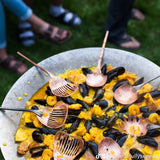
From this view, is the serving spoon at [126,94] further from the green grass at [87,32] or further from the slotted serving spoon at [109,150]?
the green grass at [87,32]

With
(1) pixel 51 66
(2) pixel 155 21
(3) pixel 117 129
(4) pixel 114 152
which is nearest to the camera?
(4) pixel 114 152

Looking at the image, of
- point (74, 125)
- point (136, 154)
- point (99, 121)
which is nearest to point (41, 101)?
point (74, 125)

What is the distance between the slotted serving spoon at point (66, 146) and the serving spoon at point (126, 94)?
28.5 inches

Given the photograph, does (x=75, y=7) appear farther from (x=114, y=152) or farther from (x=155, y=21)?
(x=114, y=152)

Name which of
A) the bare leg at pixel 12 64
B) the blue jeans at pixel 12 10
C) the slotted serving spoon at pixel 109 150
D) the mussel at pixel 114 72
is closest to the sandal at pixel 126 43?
the blue jeans at pixel 12 10

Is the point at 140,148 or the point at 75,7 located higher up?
the point at 75,7

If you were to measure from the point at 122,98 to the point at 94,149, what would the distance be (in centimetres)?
73

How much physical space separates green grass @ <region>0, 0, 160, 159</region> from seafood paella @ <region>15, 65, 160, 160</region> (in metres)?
2.02

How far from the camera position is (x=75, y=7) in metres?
5.44

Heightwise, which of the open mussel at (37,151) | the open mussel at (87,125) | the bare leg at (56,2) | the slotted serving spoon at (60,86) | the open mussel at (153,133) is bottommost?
the open mussel at (37,151)

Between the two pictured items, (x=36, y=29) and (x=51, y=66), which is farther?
(x=36, y=29)

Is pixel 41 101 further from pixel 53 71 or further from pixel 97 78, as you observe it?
pixel 97 78

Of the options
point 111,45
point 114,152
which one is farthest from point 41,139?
point 111,45

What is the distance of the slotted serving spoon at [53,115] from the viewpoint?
242 centimetres
